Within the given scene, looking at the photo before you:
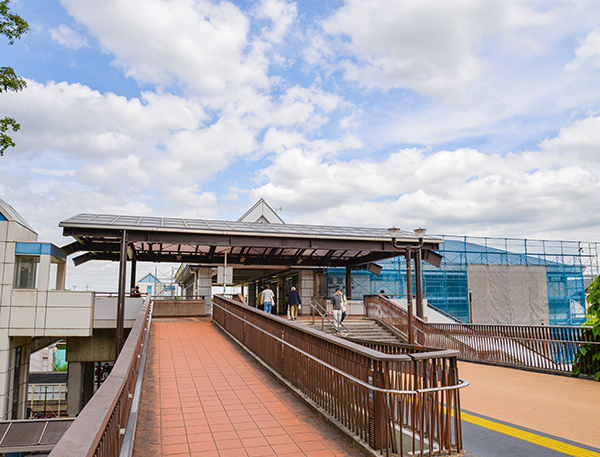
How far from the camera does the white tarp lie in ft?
102

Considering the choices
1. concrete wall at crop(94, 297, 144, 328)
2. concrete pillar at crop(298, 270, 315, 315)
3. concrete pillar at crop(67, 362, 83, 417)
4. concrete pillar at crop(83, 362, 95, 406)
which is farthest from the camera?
concrete pillar at crop(298, 270, 315, 315)

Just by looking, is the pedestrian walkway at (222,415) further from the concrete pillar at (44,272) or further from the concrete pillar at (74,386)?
the concrete pillar at (74,386)

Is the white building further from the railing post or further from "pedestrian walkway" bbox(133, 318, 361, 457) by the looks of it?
the railing post

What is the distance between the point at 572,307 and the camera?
108ft

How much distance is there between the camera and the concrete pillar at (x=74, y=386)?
2116 centimetres

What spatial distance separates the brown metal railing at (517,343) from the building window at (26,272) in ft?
51.1

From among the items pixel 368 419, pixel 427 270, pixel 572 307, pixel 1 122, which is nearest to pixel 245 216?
pixel 427 270

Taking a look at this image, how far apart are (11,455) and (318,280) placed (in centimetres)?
1770

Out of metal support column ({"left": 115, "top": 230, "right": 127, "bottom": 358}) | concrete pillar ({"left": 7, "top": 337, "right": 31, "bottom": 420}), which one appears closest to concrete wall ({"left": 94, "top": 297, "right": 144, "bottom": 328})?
metal support column ({"left": 115, "top": 230, "right": 127, "bottom": 358})

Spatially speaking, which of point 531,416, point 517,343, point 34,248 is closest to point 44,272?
point 34,248

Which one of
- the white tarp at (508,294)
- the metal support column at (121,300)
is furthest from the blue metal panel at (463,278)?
the metal support column at (121,300)

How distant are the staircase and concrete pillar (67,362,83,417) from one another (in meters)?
11.6

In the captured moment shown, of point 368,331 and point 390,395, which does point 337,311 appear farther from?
point 390,395

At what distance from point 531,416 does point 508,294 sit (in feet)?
89.4
